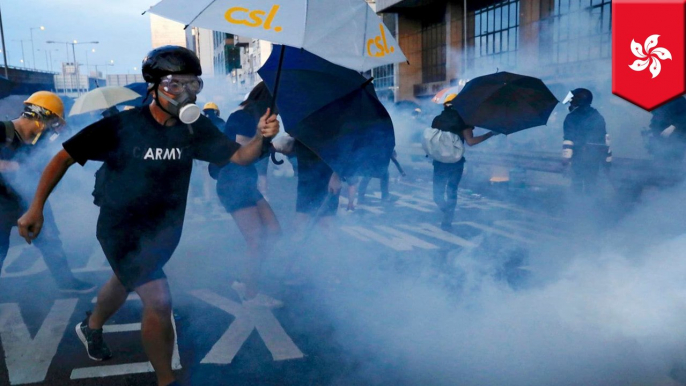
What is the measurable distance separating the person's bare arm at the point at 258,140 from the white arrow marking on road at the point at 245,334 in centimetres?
115

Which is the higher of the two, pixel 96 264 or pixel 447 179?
pixel 447 179

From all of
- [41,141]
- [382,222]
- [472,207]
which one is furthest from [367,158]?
[472,207]

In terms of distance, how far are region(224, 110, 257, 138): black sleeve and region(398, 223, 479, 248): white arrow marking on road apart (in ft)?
9.72

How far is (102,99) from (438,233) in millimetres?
5834

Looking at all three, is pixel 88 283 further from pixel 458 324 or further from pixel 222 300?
pixel 458 324

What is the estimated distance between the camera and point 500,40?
28.0m

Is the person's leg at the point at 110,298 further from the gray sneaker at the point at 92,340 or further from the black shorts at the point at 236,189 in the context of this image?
the black shorts at the point at 236,189

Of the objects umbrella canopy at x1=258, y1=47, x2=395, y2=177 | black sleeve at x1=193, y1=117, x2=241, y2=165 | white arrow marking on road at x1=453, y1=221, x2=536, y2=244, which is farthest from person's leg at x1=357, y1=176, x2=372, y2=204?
black sleeve at x1=193, y1=117, x2=241, y2=165

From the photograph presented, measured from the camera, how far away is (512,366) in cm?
319

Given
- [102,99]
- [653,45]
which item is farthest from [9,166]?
[653,45]

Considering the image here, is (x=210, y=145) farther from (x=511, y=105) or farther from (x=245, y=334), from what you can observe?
(x=511, y=105)

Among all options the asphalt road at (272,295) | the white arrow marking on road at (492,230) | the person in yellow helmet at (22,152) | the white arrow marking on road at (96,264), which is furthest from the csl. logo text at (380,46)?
the white arrow marking on road at (492,230)

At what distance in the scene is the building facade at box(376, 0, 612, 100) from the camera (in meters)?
19.3

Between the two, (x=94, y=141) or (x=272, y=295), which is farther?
(x=272, y=295)
